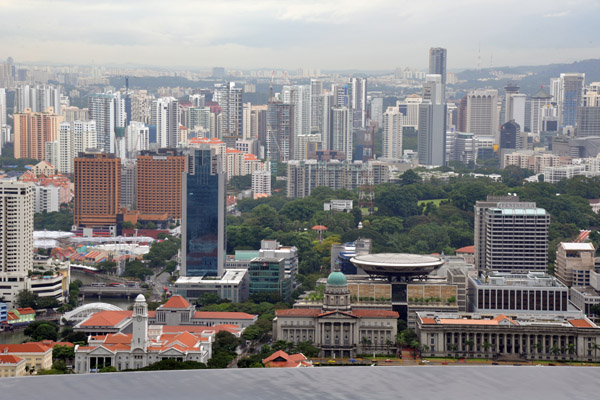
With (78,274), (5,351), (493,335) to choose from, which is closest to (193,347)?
(5,351)

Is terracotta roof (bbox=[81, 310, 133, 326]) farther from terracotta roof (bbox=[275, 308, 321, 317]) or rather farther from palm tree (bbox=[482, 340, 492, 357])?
palm tree (bbox=[482, 340, 492, 357])

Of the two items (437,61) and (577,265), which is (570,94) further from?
(577,265)

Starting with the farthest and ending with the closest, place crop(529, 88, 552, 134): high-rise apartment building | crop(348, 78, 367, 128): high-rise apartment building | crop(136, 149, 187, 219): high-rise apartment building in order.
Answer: crop(529, 88, 552, 134): high-rise apartment building < crop(348, 78, 367, 128): high-rise apartment building < crop(136, 149, 187, 219): high-rise apartment building

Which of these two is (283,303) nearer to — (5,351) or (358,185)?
(5,351)

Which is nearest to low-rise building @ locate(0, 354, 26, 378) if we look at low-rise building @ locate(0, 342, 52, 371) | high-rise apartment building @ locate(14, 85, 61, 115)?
low-rise building @ locate(0, 342, 52, 371)

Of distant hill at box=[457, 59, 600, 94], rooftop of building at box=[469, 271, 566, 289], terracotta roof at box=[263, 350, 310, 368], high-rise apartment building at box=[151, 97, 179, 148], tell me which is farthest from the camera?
distant hill at box=[457, 59, 600, 94]

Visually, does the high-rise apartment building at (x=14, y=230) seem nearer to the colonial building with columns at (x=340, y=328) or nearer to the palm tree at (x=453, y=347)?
the colonial building with columns at (x=340, y=328)

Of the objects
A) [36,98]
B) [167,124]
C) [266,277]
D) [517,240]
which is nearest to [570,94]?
[167,124]
